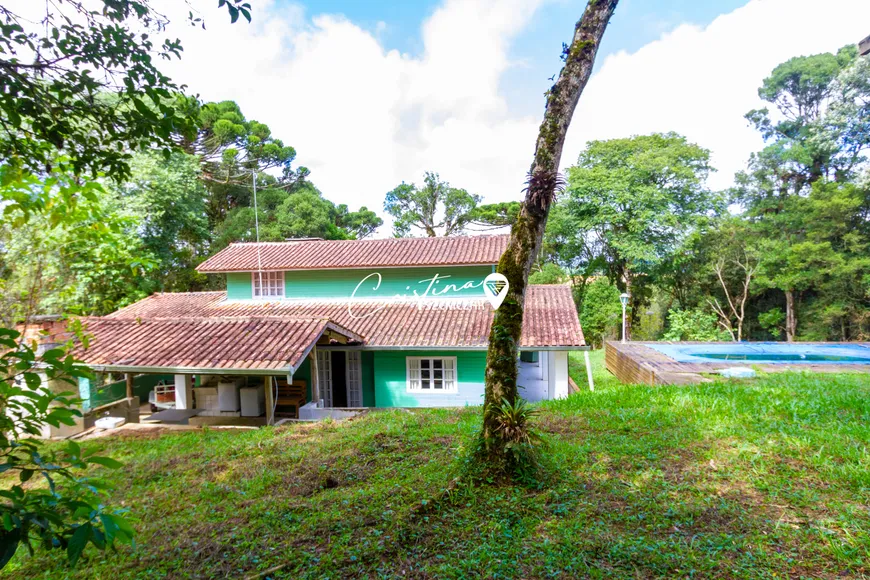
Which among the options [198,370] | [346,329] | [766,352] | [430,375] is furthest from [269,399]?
[766,352]

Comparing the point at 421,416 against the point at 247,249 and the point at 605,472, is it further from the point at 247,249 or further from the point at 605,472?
the point at 247,249

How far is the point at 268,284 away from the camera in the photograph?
15.4m

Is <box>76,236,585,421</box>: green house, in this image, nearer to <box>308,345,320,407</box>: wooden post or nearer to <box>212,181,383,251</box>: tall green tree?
<box>308,345,320,407</box>: wooden post

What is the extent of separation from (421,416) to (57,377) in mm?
6329

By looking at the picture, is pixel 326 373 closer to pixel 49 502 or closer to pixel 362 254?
pixel 362 254

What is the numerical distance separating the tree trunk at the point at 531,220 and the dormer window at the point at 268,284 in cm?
1266

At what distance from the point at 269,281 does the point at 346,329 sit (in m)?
5.72

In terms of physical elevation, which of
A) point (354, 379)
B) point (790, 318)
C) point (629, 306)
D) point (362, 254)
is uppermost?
point (362, 254)

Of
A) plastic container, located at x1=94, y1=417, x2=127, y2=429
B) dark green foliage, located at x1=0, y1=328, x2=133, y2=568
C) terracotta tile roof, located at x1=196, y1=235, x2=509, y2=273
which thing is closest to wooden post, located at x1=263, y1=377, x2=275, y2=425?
plastic container, located at x1=94, y1=417, x2=127, y2=429

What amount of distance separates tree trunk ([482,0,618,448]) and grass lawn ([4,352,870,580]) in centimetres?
89

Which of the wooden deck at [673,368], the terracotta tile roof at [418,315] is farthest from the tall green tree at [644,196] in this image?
the wooden deck at [673,368]

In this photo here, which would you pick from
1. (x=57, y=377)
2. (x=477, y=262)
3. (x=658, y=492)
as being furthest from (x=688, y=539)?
(x=477, y=262)

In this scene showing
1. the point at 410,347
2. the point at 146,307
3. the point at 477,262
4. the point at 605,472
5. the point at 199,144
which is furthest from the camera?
the point at 199,144

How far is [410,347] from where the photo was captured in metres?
11.4
